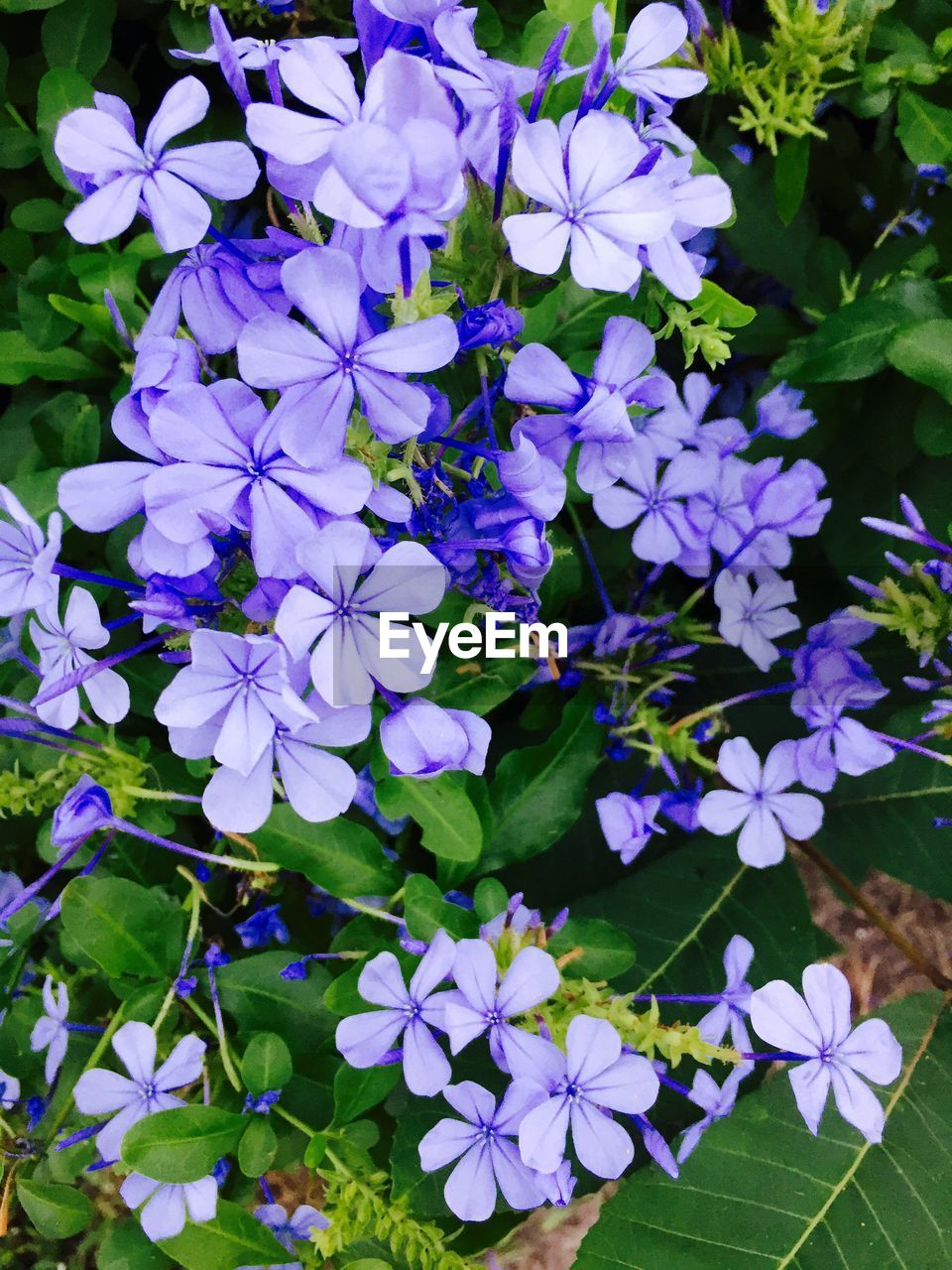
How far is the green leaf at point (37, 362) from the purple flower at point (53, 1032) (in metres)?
0.51

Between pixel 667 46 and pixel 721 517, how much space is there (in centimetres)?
40

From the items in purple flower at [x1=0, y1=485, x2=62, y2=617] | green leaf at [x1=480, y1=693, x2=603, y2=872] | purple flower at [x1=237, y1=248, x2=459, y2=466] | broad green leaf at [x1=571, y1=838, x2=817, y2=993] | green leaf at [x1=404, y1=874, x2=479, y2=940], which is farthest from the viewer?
broad green leaf at [x1=571, y1=838, x2=817, y2=993]

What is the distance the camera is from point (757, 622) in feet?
3.10

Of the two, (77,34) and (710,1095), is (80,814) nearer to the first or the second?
(710,1095)

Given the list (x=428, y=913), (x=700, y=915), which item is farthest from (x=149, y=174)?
(x=700, y=915)

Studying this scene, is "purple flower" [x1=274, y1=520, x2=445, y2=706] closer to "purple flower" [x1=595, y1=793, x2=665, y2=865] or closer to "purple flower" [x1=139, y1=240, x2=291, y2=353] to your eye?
"purple flower" [x1=139, y1=240, x2=291, y2=353]

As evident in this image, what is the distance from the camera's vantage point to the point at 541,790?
0.88 metres

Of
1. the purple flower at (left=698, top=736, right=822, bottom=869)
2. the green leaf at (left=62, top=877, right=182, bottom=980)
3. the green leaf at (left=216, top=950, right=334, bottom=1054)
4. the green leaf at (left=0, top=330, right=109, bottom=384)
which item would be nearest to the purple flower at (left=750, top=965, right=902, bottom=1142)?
the purple flower at (left=698, top=736, right=822, bottom=869)

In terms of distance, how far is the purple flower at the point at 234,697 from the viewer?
538mm

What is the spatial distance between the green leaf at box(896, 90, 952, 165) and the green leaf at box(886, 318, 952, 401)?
16cm

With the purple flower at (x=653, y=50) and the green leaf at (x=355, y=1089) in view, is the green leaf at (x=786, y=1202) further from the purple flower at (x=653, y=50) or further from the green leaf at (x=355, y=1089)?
the purple flower at (x=653, y=50)

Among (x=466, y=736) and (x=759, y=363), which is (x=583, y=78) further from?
(x=759, y=363)

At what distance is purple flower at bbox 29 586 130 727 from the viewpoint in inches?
24.5

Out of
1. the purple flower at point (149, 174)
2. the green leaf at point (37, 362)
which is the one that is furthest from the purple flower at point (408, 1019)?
the green leaf at point (37, 362)
